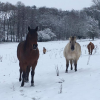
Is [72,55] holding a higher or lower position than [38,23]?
lower

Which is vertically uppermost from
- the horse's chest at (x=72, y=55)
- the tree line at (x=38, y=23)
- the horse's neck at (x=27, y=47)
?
the tree line at (x=38, y=23)

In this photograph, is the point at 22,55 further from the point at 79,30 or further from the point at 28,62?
the point at 79,30

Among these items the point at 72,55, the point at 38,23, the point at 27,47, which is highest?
the point at 38,23

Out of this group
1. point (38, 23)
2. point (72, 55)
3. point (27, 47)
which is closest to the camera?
point (27, 47)

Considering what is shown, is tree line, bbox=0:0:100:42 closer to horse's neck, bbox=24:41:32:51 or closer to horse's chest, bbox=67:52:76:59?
horse's chest, bbox=67:52:76:59

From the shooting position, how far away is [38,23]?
153 ft

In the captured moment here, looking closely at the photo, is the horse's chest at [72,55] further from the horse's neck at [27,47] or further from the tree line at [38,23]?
the tree line at [38,23]

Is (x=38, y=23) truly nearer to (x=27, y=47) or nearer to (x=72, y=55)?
(x=72, y=55)

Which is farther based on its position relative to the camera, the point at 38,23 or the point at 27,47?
the point at 38,23

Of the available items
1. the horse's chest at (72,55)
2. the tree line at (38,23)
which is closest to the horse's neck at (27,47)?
the horse's chest at (72,55)

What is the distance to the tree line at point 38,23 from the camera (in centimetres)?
3866

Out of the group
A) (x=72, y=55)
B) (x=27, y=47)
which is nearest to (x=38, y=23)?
(x=72, y=55)

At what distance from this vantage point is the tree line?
38659 mm

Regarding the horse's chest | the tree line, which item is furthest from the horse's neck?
the tree line
